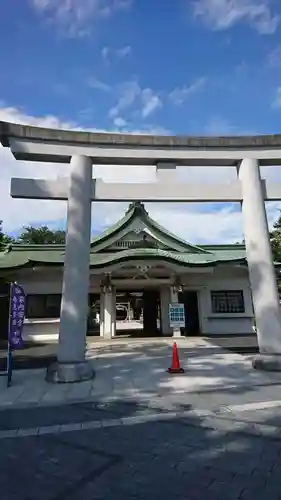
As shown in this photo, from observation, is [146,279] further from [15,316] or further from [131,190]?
[15,316]

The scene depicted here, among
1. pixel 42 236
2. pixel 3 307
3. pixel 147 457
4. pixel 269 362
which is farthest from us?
pixel 42 236

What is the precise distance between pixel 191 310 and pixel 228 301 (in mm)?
2230

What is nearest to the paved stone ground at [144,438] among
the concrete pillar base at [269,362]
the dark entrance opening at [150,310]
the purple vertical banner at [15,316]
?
the concrete pillar base at [269,362]

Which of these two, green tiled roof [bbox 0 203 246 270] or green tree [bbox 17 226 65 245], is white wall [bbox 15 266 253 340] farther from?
green tree [bbox 17 226 65 245]

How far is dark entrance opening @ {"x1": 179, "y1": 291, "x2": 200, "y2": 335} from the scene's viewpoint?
19.9m

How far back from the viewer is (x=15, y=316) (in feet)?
27.3

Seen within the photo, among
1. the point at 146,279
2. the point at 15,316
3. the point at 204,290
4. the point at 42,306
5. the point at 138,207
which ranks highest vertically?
the point at 138,207

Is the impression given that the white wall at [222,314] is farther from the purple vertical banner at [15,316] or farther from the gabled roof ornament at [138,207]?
the purple vertical banner at [15,316]

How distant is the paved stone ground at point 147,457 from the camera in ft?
10.2

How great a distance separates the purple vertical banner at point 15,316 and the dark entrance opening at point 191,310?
12.5m

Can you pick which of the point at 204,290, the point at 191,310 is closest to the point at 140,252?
the point at 204,290

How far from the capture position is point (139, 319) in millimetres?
40094

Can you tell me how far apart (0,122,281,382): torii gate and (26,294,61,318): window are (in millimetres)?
10643

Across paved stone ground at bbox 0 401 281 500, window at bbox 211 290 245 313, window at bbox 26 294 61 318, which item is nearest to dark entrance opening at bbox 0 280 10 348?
window at bbox 26 294 61 318
